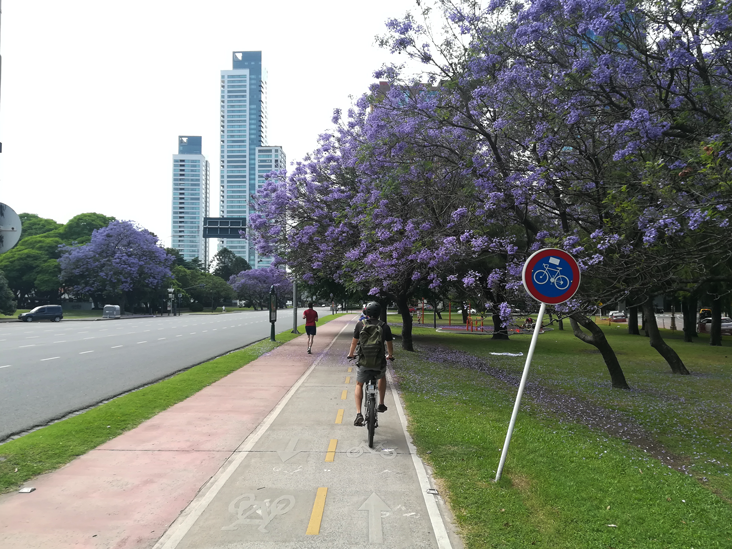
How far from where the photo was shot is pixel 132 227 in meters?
66.8

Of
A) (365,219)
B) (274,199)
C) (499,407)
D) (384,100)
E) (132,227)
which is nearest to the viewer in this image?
(499,407)

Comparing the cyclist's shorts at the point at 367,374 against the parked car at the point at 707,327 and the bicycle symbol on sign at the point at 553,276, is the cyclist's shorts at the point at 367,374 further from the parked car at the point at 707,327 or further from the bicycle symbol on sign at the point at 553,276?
the parked car at the point at 707,327

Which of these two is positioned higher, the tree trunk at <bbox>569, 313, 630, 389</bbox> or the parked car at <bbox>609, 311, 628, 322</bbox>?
the tree trunk at <bbox>569, 313, 630, 389</bbox>

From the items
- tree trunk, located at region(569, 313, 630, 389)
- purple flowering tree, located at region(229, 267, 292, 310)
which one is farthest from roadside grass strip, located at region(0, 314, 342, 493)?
purple flowering tree, located at region(229, 267, 292, 310)

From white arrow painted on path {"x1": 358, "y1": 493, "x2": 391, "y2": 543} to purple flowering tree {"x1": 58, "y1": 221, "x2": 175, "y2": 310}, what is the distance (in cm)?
6454

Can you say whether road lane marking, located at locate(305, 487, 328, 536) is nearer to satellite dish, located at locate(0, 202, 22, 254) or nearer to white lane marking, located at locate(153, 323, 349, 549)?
white lane marking, located at locate(153, 323, 349, 549)

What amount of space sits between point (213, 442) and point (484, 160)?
7.71 metres

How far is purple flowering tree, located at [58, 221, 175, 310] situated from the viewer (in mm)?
61500

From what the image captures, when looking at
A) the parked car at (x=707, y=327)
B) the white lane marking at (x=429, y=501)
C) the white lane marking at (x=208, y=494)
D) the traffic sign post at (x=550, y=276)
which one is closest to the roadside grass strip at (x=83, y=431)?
the white lane marking at (x=208, y=494)

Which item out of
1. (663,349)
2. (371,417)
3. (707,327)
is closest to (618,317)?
(707,327)

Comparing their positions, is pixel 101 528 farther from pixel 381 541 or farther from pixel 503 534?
pixel 503 534

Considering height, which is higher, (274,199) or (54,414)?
(274,199)

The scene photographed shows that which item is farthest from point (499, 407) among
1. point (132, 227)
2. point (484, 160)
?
point (132, 227)

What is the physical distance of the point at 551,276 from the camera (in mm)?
5645
